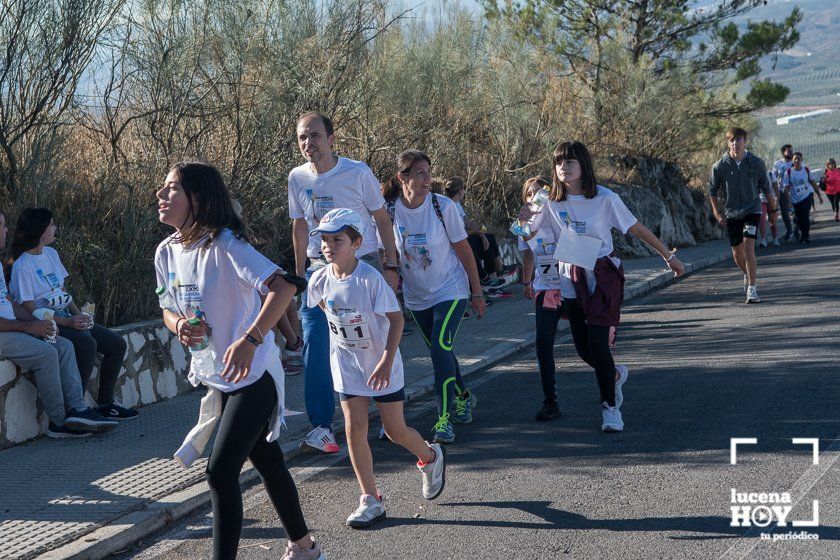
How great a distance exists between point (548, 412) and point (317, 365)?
1.69m

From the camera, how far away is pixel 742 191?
12.7 metres

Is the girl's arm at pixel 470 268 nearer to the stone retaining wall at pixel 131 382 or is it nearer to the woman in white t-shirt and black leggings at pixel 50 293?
the woman in white t-shirt and black leggings at pixel 50 293

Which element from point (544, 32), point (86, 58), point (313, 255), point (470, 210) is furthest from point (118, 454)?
point (544, 32)

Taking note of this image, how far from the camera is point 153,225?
10180 millimetres

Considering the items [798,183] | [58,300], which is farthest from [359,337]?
[798,183]

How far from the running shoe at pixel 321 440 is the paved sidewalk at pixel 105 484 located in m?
0.24

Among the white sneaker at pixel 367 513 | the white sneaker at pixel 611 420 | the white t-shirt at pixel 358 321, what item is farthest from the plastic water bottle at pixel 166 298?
the white sneaker at pixel 611 420

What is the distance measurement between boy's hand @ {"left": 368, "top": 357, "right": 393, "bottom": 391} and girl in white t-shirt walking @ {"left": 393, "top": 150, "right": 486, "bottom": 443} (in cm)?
188

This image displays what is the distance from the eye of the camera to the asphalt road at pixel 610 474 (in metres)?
5.09

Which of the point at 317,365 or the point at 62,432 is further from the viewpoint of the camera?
the point at 62,432

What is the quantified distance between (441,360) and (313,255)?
1.10 m

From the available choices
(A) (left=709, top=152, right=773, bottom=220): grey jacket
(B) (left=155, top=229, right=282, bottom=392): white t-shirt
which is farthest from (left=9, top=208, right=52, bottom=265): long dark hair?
(A) (left=709, top=152, right=773, bottom=220): grey jacket

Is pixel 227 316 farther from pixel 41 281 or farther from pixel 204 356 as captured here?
pixel 41 281

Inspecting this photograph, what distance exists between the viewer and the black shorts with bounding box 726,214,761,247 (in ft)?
41.9
